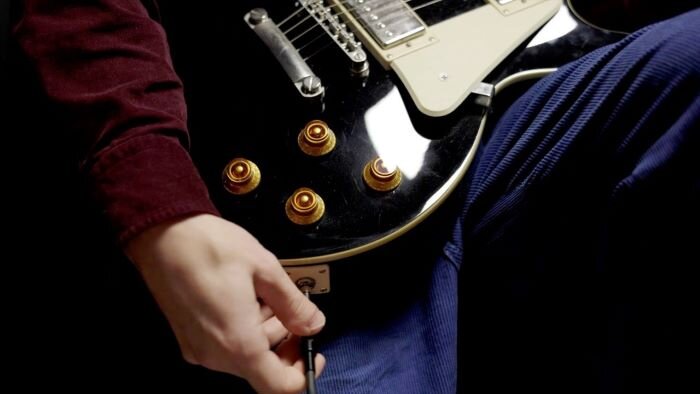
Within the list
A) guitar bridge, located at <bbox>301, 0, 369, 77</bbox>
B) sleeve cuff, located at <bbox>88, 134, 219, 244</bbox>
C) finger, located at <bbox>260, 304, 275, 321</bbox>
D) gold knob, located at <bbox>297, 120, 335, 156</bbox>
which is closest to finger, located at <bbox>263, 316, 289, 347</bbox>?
finger, located at <bbox>260, 304, 275, 321</bbox>

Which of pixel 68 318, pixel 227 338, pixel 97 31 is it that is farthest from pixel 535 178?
pixel 68 318

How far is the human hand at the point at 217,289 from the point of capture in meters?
0.37

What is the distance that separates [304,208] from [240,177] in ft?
0.29

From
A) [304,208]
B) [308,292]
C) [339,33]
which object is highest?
[339,33]

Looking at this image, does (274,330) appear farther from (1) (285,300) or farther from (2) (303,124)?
(2) (303,124)

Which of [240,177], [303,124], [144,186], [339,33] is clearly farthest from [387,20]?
[144,186]

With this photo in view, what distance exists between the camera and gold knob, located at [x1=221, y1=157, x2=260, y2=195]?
0.58 metres

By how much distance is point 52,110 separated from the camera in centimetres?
47

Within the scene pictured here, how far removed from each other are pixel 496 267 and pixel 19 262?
2.70 feet

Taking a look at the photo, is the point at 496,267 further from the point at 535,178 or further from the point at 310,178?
the point at 310,178

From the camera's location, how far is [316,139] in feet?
1.99

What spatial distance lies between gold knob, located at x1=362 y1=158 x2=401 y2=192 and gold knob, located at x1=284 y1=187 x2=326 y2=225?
2.7 inches

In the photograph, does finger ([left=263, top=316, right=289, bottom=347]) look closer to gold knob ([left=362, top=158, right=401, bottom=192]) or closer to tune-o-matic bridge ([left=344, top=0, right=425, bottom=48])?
gold knob ([left=362, top=158, right=401, bottom=192])

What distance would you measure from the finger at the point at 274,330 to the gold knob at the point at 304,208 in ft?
0.44
